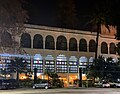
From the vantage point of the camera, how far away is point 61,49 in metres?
78.3

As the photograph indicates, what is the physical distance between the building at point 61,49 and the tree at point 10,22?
48586 mm

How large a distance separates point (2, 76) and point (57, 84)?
1009 centimetres

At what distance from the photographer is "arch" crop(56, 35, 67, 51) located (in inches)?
3071

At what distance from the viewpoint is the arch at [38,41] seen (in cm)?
7419

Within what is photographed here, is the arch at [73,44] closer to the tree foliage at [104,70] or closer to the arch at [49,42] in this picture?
the arch at [49,42]

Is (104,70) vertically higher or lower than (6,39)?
lower

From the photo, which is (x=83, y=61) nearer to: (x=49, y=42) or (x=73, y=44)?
(x=73, y=44)

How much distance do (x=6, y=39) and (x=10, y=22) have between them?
5.50 feet

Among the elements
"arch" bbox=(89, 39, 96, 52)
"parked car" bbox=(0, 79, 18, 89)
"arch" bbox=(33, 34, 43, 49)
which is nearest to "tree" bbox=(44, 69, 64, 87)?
"arch" bbox=(33, 34, 43, 49)

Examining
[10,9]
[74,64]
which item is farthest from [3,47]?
[74,64]

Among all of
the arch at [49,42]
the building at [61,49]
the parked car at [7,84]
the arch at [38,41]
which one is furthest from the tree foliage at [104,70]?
the parked car at [7,84]

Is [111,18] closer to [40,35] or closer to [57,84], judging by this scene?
[57,84]

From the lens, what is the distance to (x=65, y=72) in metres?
77.7

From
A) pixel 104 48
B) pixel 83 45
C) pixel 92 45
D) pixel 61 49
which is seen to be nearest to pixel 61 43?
pixel 61 49
